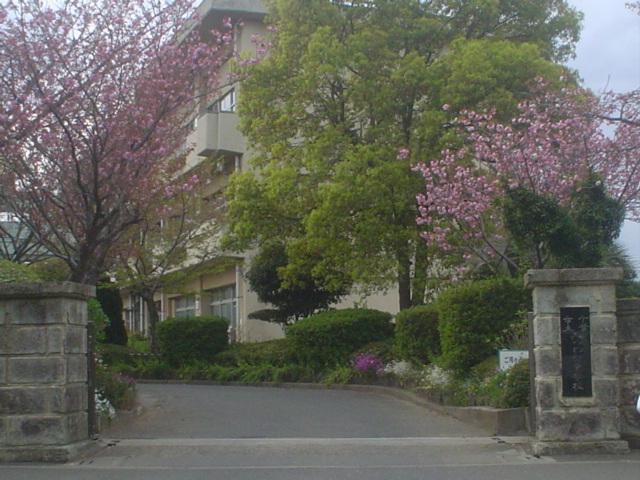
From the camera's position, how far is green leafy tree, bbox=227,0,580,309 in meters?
19.6

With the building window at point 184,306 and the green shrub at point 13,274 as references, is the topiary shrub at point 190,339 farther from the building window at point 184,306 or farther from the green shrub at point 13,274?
the green shrub at point 13,274

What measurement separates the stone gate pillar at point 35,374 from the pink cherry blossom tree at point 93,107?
2.67 meters

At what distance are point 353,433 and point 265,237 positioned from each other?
10.7m

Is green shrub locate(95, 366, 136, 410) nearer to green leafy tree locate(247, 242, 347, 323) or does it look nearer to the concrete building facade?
green leafy tree locate(247, 242, 347, 323)

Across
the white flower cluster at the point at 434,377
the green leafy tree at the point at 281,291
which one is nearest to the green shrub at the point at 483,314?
the white flower cluster at the point at 434,377

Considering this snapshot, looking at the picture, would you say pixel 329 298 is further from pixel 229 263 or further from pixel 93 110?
pixel 93 110

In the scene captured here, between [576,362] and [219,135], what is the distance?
19.9 meters

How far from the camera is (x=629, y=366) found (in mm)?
10211

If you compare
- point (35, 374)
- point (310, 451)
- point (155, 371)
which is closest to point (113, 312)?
point (155, 371)

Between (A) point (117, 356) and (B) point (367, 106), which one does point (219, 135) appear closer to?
(A) point (117, 356)

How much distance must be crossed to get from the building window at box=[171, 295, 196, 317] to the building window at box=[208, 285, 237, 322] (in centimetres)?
151

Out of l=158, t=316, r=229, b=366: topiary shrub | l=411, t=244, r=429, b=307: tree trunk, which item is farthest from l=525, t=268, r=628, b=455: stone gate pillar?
l=158, t=316, r=229, b=366: topiary shrub

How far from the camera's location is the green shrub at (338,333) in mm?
20562

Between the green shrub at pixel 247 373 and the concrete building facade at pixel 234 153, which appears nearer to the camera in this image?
the green shrub at pixel 247 373
